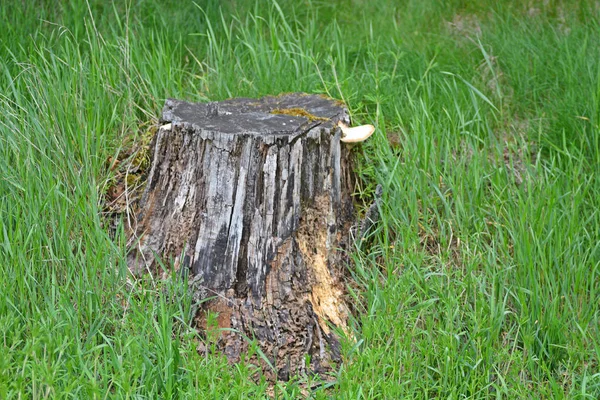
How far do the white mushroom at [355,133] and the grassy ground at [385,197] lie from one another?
19 cm

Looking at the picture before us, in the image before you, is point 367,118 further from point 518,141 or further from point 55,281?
point 55,281

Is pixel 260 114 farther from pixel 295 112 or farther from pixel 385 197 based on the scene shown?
pixel 385 197

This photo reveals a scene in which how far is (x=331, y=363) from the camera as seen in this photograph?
10.5 feet

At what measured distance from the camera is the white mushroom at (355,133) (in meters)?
3.82

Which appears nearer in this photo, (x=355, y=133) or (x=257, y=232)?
(x=257, y=232)

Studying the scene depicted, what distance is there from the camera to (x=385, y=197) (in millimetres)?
3914

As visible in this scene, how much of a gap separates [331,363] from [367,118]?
5.57ft

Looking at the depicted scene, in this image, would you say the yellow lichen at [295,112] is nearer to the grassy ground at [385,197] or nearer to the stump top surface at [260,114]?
the stump top surface at [260,114]

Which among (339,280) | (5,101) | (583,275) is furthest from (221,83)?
(583,275)

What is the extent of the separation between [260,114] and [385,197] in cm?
76

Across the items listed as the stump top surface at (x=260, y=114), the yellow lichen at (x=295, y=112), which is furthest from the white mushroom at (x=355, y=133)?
the yellow lichen at (x=295, y=112)

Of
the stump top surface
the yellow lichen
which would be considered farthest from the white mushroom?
the yellow lichen

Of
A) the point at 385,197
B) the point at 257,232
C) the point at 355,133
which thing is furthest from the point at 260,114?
the point at 385,197

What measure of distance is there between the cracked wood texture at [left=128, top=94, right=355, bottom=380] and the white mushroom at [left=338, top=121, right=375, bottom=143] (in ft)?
0.40
